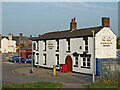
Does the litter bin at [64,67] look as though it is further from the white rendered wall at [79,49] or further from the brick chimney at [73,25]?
the brick chimney at [73,25]

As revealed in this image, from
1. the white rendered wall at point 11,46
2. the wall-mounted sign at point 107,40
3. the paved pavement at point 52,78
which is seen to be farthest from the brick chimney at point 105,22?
the white rendered wall at point 11,46

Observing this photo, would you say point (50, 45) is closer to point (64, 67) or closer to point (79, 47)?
point (64, 67)

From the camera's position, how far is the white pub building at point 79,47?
25047mm

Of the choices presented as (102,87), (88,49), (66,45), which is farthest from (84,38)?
(102,87)

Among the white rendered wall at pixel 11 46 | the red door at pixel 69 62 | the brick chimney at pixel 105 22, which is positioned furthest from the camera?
the white rendered wall at pixel 11 46

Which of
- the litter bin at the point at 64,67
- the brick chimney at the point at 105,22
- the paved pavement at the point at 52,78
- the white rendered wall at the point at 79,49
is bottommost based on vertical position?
the paved pavement at the point at 52,78

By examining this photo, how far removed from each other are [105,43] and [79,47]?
12.3 feet

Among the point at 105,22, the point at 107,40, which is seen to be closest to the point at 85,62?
the point at 107,40

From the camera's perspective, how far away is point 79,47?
2673 cm

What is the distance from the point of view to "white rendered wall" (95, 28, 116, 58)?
24.8m

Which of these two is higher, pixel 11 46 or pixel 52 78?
pixel 11 46

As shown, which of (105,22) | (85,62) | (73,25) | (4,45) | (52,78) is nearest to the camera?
(52,78)

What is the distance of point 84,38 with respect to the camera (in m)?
26.0

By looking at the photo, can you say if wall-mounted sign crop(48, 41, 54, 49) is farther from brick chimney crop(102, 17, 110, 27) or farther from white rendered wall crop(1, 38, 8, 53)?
white rendered wall crop(1, 38, 8, 53)
